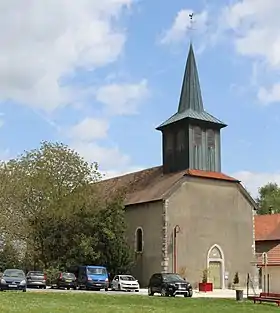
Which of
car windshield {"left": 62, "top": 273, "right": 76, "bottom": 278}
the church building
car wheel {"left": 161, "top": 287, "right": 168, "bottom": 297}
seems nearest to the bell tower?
the church building

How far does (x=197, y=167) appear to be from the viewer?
54.6m

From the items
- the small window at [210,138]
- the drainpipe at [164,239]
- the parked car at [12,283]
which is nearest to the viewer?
the parked car at [12,283]

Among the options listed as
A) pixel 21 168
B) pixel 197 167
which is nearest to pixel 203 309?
pixel 197 167

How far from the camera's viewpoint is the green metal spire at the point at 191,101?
56469mm

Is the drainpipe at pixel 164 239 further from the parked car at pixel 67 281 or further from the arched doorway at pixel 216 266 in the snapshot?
the parked car at pixel 67 281

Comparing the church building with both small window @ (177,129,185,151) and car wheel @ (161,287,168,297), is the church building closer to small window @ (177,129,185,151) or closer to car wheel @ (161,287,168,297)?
small window @ (177,129,185,151)

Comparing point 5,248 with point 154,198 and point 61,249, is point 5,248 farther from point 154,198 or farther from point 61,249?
point 154,198

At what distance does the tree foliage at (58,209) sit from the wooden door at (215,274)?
6977 mm

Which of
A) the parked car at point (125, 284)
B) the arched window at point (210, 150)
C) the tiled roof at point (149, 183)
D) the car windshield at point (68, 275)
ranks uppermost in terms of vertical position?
the arched window at point (210, 150)

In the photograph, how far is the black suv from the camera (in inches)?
1480

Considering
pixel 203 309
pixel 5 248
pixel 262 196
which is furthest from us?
pixel 262 196

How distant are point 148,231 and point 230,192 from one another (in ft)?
27.0

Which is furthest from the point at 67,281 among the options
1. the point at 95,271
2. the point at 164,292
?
the point at 164,292

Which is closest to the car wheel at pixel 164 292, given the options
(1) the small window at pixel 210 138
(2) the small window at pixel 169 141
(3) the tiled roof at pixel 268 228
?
(1) the small window at pixel 210 138
